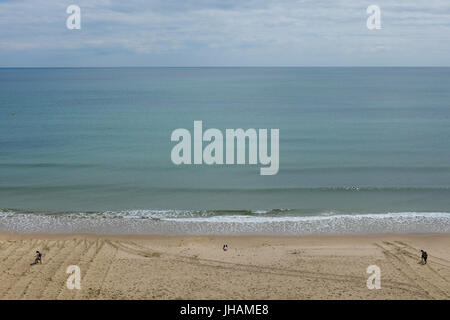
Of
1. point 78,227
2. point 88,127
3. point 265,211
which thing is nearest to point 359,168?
point 265,211

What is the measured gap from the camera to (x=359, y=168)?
123 feet

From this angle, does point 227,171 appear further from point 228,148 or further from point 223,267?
point 223,267

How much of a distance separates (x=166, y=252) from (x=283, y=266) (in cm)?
606

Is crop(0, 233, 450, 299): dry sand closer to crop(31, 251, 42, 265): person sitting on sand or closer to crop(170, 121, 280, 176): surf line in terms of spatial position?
crop(31, 251, 42, 265): person sitting on sand

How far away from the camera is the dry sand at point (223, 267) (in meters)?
18.0

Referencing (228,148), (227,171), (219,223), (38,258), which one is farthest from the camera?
(228,148)

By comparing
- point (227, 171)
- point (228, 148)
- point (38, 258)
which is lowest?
point (38, 258)

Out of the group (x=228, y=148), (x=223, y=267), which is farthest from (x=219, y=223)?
(x=228, y=148)

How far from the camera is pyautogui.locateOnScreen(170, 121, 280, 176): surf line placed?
40.3m

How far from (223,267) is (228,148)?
26083 millimetres

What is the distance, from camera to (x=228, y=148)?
45812 mm

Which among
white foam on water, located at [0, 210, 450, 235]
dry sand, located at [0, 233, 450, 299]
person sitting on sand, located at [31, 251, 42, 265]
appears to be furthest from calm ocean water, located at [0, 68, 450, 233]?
person sitting on sand, located at [31, 251, 42, 265]

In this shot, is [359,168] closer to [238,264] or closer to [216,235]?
[216,235]

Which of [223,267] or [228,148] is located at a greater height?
[228,148]
